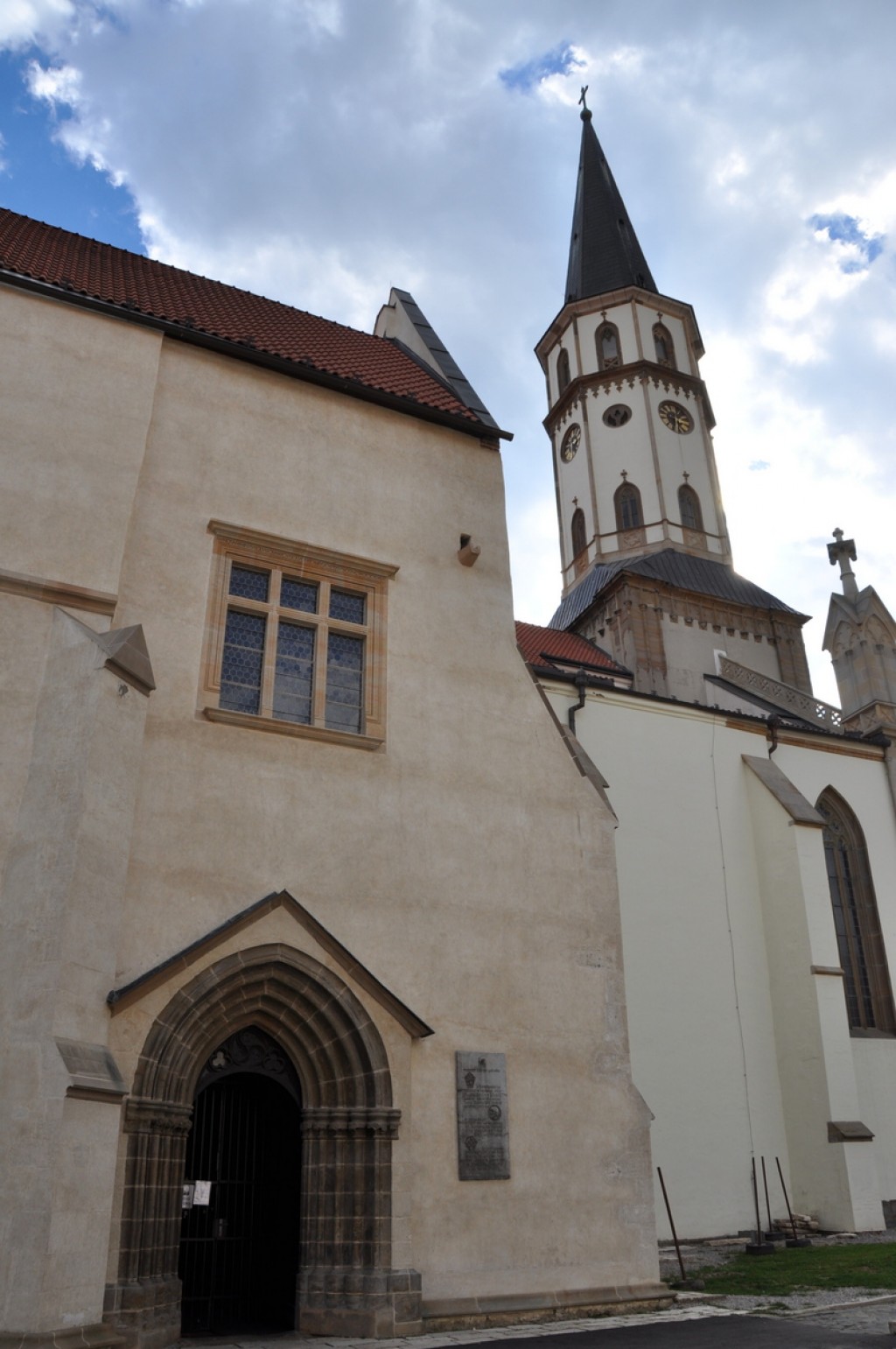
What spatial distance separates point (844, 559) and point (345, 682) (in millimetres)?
17493

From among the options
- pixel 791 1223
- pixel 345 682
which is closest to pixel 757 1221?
pixel 791 1223

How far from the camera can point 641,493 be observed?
30.1 meters

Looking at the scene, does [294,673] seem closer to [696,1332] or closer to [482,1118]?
[482,1118]

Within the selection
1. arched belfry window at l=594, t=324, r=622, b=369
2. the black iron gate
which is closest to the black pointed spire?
arched belfry window at l=594, t=324, r=622, b=369

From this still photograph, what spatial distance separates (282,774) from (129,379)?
15.4ft

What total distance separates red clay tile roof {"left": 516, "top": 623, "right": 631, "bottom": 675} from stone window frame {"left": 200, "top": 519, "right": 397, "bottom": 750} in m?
10.3

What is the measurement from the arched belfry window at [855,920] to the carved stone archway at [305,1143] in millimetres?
12330

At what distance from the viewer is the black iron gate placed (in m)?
9.31

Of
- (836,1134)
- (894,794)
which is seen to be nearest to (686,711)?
(894,794)

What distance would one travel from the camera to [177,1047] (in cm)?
901

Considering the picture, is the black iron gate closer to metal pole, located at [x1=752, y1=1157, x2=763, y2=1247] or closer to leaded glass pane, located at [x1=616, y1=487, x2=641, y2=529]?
metal pole, located at [x1=752, y1=1157, x2=763, y2=1247]

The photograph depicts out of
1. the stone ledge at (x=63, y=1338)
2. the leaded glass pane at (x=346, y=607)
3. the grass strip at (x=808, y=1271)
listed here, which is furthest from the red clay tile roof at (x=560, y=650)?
the stone ledge at (x=63, y=1338)

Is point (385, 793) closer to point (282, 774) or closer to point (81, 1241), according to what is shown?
point (282, 774)

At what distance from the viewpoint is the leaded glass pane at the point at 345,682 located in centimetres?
1144
